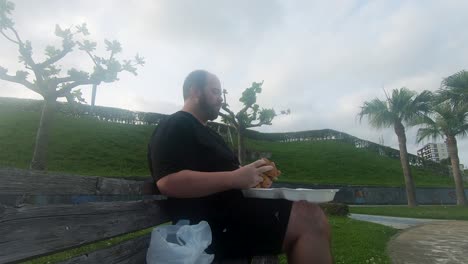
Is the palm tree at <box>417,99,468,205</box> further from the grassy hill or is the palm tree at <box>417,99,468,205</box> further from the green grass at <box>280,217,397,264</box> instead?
the green grass at <box>280,217,397,264</box>

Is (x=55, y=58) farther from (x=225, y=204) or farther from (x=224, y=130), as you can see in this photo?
(x=224, y=130)

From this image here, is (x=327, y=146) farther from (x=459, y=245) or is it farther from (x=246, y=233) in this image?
(x=246, y=233)

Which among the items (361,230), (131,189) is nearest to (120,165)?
(361,230)

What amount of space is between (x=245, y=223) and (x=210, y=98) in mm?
975

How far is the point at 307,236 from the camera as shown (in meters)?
2.03

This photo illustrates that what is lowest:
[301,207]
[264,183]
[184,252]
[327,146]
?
[184,252]

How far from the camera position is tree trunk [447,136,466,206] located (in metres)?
19.4

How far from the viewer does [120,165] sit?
67.9 ft

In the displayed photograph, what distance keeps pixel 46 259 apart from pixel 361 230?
7628 mm

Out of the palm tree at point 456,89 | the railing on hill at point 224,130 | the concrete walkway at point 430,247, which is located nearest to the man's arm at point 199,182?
the concrete walkway at point 430,247

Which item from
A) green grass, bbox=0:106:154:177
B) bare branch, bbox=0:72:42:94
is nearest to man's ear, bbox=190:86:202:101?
bare branch, bbox=0:72:42:94

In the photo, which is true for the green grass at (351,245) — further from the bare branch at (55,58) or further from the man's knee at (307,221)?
the bare branch at (55,58)

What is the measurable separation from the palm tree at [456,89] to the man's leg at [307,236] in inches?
942

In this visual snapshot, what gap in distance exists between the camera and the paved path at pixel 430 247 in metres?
5.75
